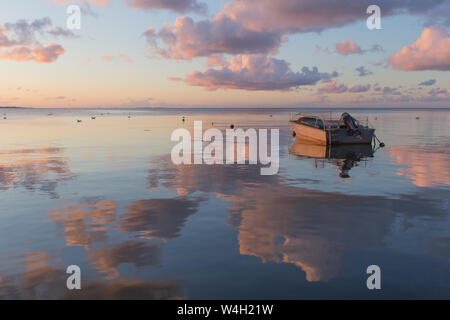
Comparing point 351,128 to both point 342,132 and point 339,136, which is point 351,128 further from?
point 339,136

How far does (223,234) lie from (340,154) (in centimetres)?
2644

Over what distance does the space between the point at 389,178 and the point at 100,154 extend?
27.3 m

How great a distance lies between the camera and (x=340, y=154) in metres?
35.6

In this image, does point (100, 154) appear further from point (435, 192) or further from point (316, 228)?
point (435, 192)

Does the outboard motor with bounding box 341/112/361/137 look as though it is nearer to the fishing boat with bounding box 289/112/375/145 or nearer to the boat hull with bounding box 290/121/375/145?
the fishing boat with bounding box 289/112/375/145

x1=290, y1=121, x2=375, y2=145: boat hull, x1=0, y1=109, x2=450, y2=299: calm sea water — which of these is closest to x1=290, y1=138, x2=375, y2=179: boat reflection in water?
x1=290, y1=121, x2=375, y2=145: boat hull

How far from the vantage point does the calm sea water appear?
8.83m

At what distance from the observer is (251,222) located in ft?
45.5

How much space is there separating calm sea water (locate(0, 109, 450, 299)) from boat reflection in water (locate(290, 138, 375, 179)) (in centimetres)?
388

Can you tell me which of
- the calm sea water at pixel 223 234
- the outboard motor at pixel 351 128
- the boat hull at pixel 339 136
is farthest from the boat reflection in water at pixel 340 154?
the calm sea water at pixel 223 234

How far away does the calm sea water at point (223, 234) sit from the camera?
29.0ft

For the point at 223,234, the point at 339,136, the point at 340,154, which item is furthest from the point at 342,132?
the point at 223,234
